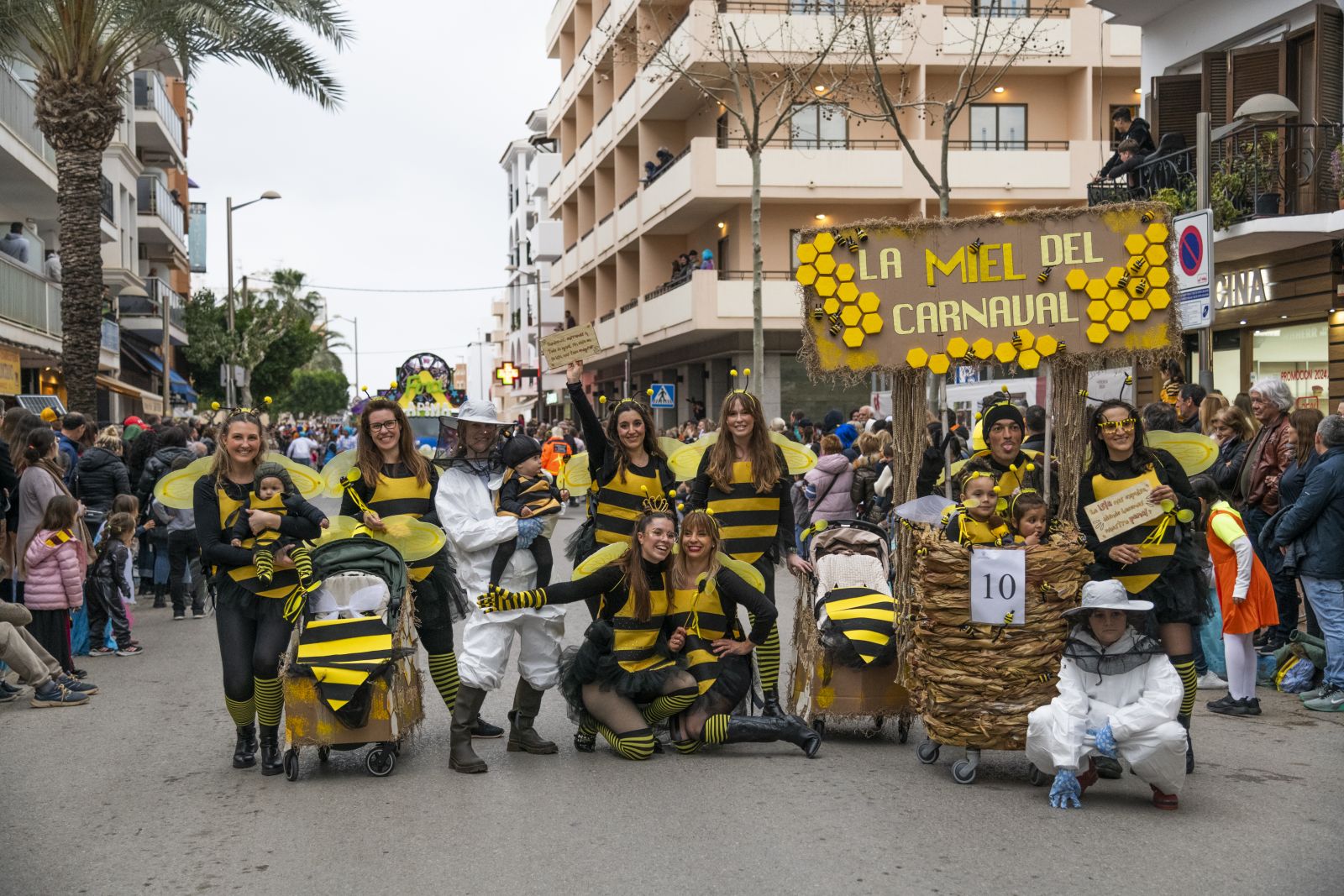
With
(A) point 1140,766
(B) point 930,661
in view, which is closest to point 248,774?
(B) point 930,661

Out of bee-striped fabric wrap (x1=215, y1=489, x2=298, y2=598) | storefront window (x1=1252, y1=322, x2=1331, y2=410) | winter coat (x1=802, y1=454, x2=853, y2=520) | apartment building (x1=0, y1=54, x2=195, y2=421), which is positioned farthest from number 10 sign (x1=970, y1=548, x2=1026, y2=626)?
apartment building (x1=0, y1=54, x2=195, y2=421)

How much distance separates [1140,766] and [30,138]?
23618 mm

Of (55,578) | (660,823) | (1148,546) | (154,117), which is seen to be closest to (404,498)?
(660,823)

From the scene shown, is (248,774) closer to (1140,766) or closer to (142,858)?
(142,858)

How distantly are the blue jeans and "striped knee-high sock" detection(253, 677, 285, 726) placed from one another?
6.33m

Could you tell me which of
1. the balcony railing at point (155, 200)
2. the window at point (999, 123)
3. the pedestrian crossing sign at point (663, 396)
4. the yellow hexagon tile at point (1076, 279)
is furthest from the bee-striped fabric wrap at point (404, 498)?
the balcony railing at point (155, 200)

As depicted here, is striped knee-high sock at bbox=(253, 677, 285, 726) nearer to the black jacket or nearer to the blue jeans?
the blue jeans

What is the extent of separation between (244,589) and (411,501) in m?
0.97

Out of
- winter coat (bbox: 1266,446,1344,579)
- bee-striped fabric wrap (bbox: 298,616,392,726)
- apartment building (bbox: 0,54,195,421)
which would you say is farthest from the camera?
apartment building (bbox: 0,54,195,421)

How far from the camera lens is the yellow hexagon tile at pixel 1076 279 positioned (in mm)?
7918

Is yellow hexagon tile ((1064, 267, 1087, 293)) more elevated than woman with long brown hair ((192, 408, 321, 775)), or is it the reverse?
yellow hexagon tile ((1064, 267, 1087, 293))

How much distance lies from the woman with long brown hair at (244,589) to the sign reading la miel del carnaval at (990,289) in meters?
3.13

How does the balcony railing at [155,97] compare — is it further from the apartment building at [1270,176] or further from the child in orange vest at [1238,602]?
the child in orange vest at [1238,602]

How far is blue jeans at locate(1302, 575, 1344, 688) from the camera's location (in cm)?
898
